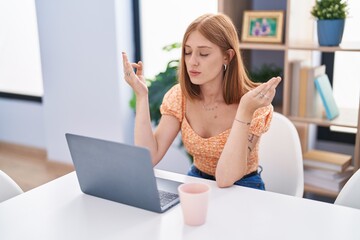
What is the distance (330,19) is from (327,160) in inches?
27.8

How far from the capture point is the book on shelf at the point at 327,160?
7.63 feet

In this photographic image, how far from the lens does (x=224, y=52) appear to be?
1.61m

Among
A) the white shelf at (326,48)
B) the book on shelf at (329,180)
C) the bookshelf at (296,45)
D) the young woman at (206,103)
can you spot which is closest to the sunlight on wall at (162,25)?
the bookshelf at (296,45)

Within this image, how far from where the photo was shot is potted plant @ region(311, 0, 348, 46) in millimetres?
2137

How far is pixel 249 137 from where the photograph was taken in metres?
1.53

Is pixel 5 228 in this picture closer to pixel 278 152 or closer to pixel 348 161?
pixel 278 152

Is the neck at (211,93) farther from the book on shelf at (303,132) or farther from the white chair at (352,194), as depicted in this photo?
the book on shelf at (303,132)

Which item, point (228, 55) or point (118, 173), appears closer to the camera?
point (118, 173)

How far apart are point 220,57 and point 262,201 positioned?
1.82 feet

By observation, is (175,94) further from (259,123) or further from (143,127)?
(259,123)

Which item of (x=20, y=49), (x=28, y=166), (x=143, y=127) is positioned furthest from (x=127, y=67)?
(x=20, y=49)

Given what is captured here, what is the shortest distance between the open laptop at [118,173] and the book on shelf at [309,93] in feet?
3.98

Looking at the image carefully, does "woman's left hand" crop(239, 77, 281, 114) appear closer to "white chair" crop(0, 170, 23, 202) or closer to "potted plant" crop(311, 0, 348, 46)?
"white chair" crop(0, 170, 23, 202)

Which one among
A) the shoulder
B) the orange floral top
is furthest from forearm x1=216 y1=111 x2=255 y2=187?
the shoulder
